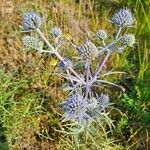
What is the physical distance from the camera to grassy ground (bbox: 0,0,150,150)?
9.29ft

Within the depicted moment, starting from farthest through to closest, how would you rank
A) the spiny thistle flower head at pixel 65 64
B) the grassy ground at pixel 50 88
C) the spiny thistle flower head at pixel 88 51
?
the grassy ground at pixel 50 88 < the spiny thistle flower head at pixel 65 64 < the spiny thistle flower head at pixel 88 51

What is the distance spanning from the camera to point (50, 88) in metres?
3.08

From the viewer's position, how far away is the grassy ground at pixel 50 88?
283 centimetres

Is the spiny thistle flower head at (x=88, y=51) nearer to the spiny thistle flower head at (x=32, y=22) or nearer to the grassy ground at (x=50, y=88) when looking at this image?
the spiny thistle flower head at (x=32, y=22)

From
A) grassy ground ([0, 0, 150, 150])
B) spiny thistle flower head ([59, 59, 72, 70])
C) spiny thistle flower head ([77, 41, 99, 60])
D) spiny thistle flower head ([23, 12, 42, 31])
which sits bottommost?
grassy ground ([0, 0, 150, 150])

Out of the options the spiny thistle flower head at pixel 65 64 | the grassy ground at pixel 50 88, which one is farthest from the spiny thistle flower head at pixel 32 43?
the grassy ground at pixel 50 88

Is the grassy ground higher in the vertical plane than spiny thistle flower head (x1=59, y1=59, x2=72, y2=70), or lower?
lower

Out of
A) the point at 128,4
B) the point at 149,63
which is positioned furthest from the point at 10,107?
the point at 128,4

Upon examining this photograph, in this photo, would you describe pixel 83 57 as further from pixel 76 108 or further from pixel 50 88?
pixel 50 88

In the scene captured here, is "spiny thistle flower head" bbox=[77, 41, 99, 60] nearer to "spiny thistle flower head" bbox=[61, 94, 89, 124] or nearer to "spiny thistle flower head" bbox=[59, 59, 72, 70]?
"spiny thistle flower head" bbox=[59, 59, 72, 70]

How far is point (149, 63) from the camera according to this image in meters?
3.13

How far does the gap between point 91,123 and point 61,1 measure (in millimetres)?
1311

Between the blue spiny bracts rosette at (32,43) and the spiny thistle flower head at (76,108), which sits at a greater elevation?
the blue spiny bracts rosette at (32,43)

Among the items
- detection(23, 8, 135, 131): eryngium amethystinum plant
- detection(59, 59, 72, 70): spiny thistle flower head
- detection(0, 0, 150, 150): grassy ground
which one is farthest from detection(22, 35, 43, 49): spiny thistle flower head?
detection(0, 0, 150, 150): grassy ground
